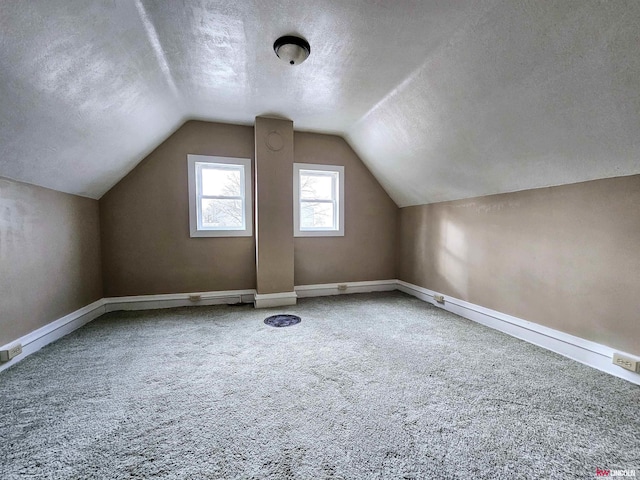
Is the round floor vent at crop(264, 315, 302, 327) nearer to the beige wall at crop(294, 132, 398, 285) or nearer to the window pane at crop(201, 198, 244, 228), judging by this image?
the beige wall at crop(294, 132, 398, 285)

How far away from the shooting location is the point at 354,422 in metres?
1.45

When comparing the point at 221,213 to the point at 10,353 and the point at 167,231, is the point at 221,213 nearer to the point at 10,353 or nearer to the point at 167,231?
the point at 167,231

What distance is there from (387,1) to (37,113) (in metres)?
2.52

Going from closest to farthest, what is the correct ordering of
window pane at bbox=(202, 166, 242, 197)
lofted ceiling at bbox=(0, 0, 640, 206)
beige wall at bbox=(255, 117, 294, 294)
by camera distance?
lofted ceiling at bbox=(0, 0, 640, 206) < beige wall at bbox=(255, 117, 294, 294) < window pane at bbox=(202, 166, 242, 197)

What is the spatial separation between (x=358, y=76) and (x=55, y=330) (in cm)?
385

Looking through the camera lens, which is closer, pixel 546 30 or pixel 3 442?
pixel 3 442

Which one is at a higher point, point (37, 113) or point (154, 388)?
point (37, 113)

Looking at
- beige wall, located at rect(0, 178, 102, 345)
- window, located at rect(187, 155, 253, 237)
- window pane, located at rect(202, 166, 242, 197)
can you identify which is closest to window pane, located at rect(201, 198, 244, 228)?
window, located at rect(187, 155, 253, 237)

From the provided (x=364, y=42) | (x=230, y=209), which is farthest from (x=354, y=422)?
(x=230, y=209)

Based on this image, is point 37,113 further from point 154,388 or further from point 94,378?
point 154,388

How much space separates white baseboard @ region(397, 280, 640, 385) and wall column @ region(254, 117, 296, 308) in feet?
7.46

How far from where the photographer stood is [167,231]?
3588 millimetres

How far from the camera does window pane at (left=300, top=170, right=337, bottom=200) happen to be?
420 cm

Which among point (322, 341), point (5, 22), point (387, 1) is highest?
point (387, 1)
